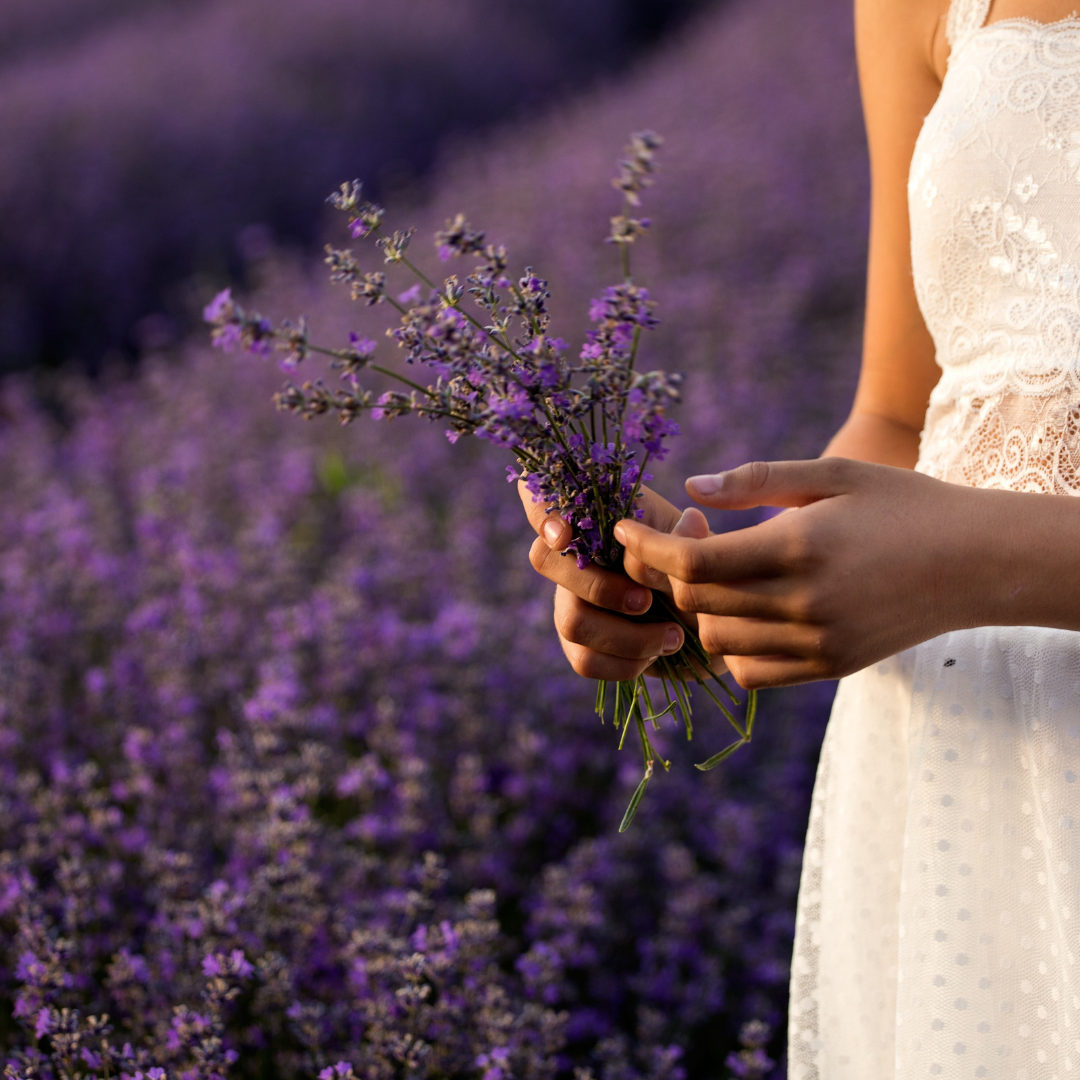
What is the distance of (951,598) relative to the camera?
2.62 feet

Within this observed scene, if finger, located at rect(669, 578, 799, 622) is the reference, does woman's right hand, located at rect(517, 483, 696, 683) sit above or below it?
above

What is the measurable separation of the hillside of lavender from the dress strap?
4.09 ft

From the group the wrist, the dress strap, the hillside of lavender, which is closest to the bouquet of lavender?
the wrist

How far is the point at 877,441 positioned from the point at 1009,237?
32 cm

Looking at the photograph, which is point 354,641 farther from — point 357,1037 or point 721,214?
point 721,214

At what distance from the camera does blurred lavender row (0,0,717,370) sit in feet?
17.7

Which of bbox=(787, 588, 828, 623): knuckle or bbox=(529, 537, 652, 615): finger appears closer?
bbox=(787, 588, 828, 623): knuckle

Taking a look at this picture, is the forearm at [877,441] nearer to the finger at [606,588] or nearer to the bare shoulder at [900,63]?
the bare shoulder at [900,63]

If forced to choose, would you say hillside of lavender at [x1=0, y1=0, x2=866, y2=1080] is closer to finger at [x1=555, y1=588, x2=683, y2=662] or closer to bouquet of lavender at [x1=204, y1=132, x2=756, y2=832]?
finger at [x1=555, y1=588, x2=683, y2=662]

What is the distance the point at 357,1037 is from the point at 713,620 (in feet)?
3.07

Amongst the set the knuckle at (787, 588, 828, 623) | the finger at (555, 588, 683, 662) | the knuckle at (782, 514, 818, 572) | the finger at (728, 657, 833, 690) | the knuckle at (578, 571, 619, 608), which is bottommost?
the finger at (728, 657, 833, 690)

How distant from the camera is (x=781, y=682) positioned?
83 centimetres

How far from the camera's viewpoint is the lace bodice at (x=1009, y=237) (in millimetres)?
947

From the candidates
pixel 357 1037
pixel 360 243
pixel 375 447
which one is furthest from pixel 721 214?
pixel 357 1037
